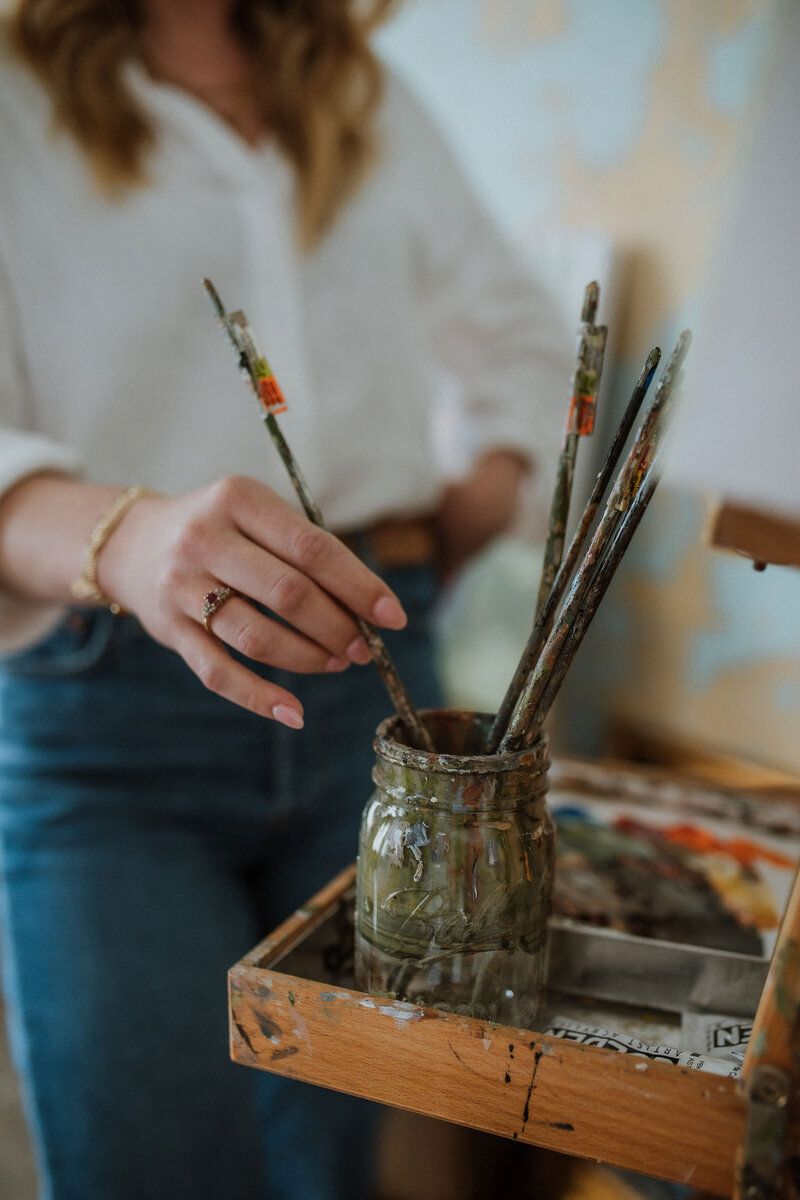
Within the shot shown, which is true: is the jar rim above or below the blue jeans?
above

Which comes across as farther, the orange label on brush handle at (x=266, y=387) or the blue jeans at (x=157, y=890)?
the blue jeans at (x=157, y=890)

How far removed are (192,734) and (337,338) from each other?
1.16 ft

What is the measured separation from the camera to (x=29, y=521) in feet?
1.66

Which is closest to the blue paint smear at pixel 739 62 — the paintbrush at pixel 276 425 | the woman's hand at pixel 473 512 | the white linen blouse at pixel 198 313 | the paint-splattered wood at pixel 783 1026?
the white linen blouse at pixel 198 313

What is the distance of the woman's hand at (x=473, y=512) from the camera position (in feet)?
2.80

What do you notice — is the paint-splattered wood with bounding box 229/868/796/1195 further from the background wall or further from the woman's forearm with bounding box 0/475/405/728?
the background wall

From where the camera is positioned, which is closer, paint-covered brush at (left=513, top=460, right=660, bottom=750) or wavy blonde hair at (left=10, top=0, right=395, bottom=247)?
paint-covered brush at (left=513, top=460, right=660, bottom=750)

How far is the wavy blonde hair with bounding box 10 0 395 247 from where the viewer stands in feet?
2.23

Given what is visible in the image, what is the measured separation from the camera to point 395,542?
2.56 feet

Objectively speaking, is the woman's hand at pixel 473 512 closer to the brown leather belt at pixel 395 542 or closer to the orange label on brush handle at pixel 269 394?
the brown leather belt at pixel 395 542

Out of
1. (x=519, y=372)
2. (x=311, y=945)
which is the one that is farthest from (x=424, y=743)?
(x=519, y=372)

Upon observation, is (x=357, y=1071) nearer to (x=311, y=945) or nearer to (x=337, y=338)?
(x=311, y=945)

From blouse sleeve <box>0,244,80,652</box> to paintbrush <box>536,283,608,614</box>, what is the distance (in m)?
0.32

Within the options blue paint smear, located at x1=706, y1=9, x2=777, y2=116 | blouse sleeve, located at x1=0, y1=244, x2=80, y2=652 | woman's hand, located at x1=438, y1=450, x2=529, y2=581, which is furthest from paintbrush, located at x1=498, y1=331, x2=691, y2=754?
blue paint smear, located at x1=706, y1=9, x2=777, y2=116
